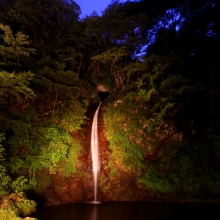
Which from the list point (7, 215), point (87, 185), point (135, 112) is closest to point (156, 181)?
point (87, 185)

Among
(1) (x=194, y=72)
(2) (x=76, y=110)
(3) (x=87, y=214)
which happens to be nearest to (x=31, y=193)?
(3) (x=87, y=214)

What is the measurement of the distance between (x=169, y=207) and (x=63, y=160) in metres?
5.85

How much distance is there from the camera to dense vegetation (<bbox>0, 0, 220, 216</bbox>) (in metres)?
11.7

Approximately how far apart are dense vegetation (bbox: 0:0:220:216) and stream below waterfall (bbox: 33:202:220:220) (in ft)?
3.98

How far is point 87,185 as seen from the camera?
12758 mm

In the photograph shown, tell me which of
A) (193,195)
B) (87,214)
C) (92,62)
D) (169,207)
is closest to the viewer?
(87,214)

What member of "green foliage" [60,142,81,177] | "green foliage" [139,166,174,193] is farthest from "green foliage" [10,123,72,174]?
"green foliage" [139,166,174,193]

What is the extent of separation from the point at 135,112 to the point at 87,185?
5139mm

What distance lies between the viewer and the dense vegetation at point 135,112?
38.3 ft

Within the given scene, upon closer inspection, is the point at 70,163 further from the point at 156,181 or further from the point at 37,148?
the point at 156,181

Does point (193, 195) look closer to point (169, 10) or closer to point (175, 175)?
point (175, 175)

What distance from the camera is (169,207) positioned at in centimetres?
1089

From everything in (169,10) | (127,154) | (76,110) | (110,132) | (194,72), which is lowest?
(127,154)

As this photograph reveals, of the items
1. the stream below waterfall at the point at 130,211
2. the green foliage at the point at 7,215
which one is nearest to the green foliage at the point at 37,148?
the stream below waterfall at the point at 130,211
